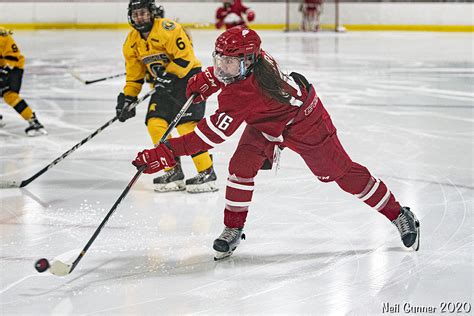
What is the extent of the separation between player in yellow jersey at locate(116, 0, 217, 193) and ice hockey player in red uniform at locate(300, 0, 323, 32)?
11.9 metres

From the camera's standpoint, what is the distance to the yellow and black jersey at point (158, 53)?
425 centimetres

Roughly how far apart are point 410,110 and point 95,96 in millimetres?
2759

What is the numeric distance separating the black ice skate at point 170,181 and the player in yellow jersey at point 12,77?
1.80 m

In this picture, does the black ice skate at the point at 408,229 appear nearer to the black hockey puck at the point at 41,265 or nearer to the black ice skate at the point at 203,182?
the black ice skate at the point at 203,182

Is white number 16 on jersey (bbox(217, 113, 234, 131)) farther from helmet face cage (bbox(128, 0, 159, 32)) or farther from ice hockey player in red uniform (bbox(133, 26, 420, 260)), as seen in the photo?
helmet face cage (bbox(128, 0, 159, 32))

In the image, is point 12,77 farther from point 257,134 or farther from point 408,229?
point 408,229

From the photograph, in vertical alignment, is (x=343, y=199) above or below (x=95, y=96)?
above

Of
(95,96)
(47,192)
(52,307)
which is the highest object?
(52,307)

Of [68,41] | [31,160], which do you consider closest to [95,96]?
[31,160]

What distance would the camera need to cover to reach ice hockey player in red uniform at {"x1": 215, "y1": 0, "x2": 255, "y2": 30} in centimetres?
1400

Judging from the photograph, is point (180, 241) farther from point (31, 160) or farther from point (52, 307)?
point (31, 160)

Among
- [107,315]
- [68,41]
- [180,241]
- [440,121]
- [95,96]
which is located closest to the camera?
[107,315]

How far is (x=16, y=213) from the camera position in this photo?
3920mm

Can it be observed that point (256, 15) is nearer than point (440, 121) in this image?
No
